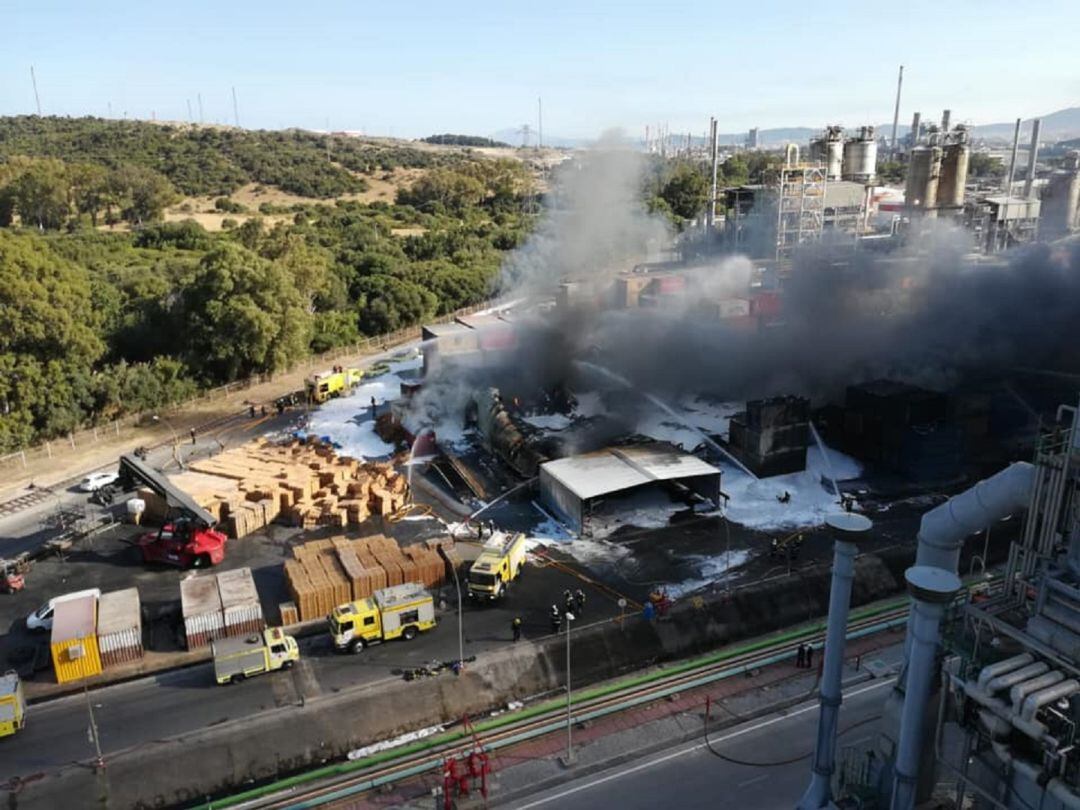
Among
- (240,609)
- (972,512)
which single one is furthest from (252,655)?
(972,512)

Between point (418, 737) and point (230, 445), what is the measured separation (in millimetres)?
23595

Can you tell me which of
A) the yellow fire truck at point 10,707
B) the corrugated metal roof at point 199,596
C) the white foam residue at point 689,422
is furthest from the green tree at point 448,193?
the yellow fire truck at point 10,707

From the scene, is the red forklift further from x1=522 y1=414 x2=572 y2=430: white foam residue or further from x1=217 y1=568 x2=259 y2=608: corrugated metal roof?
x1=522 y1=414 x2=572 y2=430: white foam residue

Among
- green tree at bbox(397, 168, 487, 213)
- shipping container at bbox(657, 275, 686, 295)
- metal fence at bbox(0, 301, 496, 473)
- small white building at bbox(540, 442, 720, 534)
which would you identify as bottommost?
metal fence at bbox(0, 301, 496, 473)

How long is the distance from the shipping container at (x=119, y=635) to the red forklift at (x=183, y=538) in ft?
13.3

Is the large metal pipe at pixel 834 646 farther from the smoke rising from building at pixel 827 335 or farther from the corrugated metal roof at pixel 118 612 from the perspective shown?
the smoke rising from building at pixel 827 335

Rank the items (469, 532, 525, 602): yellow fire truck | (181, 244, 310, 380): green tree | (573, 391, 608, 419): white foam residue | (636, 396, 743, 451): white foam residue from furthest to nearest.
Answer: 1. (181, 244, 310, 380): green tree
2. (573, 391, 608, 419): white foam residue
3. (636, 396, 743, 451): white foam residue
4. (469, 532, 525, 602): yellow fire truck

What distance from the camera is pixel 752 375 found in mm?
38938

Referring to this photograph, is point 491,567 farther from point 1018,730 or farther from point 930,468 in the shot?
point 930,468

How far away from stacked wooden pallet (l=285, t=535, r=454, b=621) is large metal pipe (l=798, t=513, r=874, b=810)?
41.6ft

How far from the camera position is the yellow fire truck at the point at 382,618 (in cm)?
2042

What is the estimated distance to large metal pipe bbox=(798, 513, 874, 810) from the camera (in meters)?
12.3

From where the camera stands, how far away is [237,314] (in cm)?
4488

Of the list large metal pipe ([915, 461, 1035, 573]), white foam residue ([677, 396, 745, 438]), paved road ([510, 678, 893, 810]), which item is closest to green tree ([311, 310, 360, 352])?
white foam residue ([677, 396, 745, 438])
